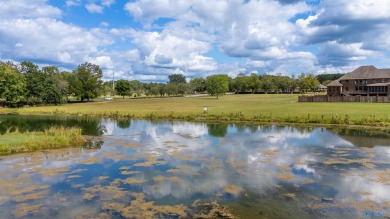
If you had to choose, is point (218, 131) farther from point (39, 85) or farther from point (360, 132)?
point (39, 85)

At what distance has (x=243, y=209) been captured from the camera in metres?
14.2

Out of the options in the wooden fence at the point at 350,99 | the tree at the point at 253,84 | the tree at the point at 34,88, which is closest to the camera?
the wooden fence at the point at 350,99

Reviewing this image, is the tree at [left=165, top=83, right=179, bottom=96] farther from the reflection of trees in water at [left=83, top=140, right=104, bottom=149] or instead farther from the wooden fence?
the reflection of trees in water at [left=83, top=140, right=104, bottom=149]

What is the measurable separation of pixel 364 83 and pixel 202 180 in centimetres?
9558

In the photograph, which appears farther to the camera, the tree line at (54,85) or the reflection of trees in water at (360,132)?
the tree line at (54,85)

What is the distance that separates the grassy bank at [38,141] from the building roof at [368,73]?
92290 mm

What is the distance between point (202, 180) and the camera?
18.9m

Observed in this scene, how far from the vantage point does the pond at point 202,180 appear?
1429cm

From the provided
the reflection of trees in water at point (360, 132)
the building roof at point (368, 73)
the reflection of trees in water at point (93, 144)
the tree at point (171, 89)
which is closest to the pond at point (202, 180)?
the reflection of trees in water at point (93, 144)

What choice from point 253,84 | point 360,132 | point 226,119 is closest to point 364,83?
point 226,119

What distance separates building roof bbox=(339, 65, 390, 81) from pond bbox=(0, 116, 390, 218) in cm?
7410

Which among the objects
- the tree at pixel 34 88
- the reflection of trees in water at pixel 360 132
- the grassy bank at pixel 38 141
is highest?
the tree at pixel 34 88

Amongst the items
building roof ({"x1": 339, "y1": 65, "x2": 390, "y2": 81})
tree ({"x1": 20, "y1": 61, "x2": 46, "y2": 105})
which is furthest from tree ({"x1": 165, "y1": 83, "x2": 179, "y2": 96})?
building roof ({"x1": 339, "y1": 65, "x2": 390, "y2": 81})

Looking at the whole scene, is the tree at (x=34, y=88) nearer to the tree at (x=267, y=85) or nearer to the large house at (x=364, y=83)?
the large house at (x=364, y=83)
